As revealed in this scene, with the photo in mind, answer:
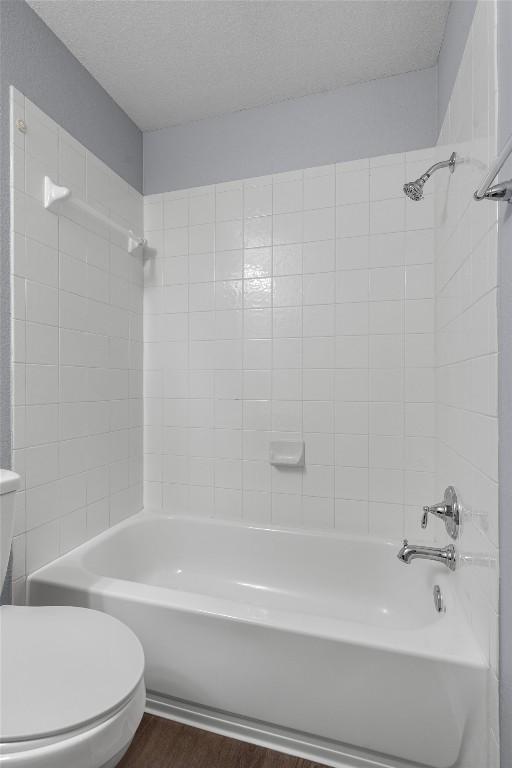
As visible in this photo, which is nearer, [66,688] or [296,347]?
[66,688]

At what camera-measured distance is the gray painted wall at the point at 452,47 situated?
1.27 m

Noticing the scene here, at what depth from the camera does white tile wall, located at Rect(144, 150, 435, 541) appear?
1.84m

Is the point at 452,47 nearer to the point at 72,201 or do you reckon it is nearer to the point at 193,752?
the point at 72,201

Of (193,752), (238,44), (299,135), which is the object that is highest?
(238,44)

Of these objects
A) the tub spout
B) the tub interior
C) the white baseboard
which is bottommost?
the white baseboard

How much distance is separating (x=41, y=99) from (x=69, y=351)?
95 cm

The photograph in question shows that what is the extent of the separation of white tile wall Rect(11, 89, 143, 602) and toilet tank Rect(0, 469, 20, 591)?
0.23 meters

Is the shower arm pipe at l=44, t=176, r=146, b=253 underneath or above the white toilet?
above

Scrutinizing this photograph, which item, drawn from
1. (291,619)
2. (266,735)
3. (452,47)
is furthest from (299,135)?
(266,735)

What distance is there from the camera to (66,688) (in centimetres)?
91

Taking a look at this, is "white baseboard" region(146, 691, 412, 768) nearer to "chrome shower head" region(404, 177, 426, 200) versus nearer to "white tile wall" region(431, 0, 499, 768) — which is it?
"white tile wall" region(431, 0, 499, 768)

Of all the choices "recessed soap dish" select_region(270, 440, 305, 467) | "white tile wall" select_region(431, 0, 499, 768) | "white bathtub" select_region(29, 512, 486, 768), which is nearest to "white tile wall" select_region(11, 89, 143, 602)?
"white bathtub" select_region(29, 512, 486, 768)

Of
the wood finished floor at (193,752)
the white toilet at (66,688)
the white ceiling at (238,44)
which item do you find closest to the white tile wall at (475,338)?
the white ceiling at (238,44)

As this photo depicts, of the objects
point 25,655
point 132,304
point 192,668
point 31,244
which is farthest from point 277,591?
point 31,244
